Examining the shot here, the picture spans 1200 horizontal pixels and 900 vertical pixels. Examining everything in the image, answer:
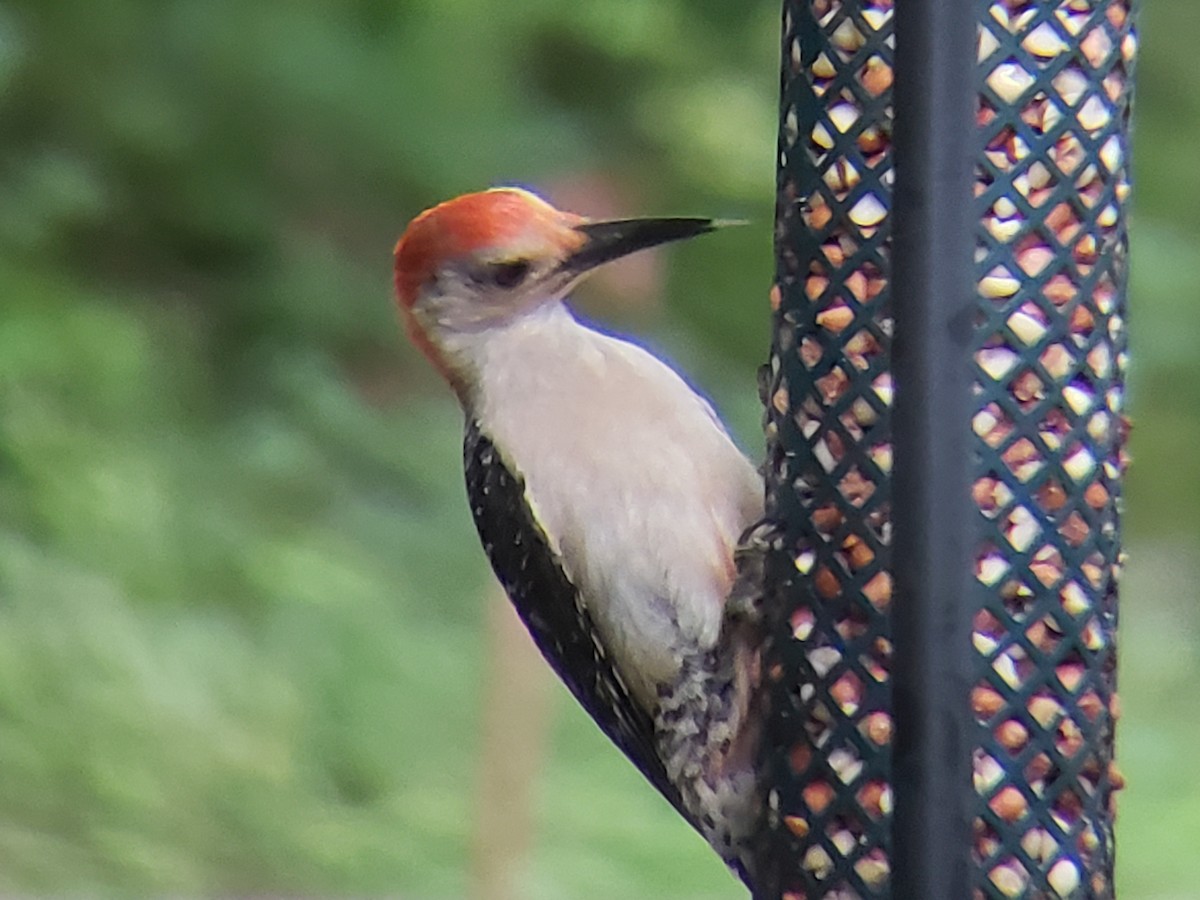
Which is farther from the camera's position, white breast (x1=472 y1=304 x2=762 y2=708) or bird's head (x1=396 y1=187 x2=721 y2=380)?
bird's head (x1=396 y1=187 x2=721 y2=380)

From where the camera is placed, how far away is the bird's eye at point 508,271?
220 centimetres

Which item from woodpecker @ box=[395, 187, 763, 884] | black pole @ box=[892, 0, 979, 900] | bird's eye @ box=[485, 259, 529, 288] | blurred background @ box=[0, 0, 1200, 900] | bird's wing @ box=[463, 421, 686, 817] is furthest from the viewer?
blurred background @ box=[0, 0, 1200, 900]

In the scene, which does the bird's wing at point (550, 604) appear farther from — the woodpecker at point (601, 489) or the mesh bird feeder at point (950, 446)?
the mesh bird feeder at point (950, 446)

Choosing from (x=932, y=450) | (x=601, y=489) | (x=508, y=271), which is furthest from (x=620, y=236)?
(x=932, y=450)

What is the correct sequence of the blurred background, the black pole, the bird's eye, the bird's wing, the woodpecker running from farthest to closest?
1. the blurred background
2. the bird's eye
3. the bird's wing
4. the woodpecker
5. the black pole

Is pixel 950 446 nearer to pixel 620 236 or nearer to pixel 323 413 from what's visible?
pixel 620 236

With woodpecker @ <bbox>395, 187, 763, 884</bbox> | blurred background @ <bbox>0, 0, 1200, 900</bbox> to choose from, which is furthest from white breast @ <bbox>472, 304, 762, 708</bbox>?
blurred background @ <bbox>0, 0, 1200, 900</bbox>

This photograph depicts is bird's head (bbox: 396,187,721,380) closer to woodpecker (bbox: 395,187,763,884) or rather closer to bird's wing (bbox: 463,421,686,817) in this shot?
woodpecker (bbox: 395,187,763,884)

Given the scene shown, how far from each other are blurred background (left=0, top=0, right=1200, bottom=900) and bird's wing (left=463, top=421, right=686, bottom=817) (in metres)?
1.58

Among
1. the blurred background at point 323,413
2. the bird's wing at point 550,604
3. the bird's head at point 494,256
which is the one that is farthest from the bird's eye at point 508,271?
the blurred background at point 323,413

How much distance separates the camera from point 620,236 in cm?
212

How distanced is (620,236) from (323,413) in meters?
2.20

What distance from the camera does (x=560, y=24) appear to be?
13.0 ft

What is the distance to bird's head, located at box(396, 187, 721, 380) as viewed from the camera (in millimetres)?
2176
